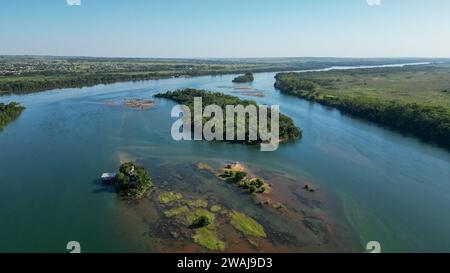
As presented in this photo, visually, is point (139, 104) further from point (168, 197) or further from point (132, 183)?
point (168, 197)

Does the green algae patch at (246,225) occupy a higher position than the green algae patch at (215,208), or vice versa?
the green algae patch at (215,208)

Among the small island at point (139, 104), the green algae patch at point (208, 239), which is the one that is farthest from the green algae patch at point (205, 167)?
the small island at point (139, 104)

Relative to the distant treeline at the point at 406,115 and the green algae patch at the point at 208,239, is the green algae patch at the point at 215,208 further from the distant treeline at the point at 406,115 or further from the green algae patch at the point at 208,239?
the distant treeline at the point at 406,115

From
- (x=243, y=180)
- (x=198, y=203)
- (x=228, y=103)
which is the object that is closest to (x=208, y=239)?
(x=198, y=203)

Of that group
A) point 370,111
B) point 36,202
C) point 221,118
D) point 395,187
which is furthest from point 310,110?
point 36,202

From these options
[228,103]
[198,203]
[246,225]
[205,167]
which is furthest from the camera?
[228,103]

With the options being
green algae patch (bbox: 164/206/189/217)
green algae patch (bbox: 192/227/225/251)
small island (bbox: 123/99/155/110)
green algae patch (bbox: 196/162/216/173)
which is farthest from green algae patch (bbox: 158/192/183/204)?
small island (bbox: 123/99/155/110)
